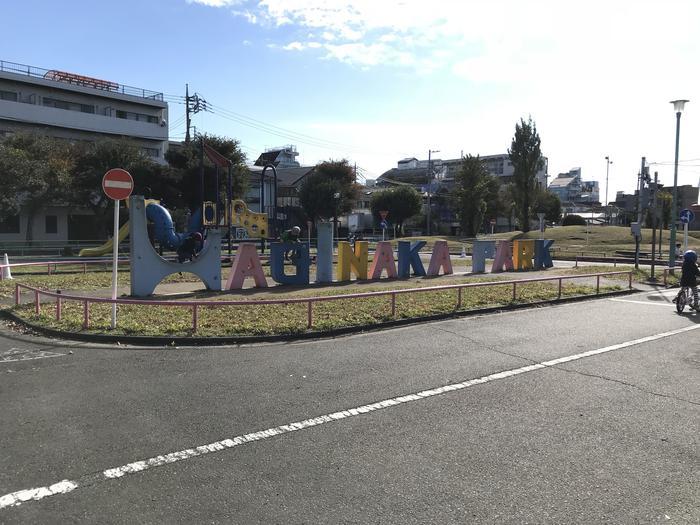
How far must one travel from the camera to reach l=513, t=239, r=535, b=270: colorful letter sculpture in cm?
2328

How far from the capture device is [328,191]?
6162 cm

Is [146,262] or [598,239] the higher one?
[598,239]

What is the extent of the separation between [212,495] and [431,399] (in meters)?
2.95

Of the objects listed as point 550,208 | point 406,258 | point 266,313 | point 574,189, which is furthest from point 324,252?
point 574,189

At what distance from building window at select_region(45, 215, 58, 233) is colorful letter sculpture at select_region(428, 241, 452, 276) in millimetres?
40012

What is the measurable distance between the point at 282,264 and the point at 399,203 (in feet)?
181

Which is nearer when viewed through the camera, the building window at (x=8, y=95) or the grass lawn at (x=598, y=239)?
the grass lawn at (x=598, y=239)

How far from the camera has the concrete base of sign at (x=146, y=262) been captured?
43.9 ft

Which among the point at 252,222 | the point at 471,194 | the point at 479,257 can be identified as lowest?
the point at 479,257

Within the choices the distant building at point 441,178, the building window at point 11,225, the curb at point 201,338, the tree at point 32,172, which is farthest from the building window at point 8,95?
the distant building at point 441,178

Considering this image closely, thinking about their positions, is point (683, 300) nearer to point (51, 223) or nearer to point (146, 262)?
point (146, 262)

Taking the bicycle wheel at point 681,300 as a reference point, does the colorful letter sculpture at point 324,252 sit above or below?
above

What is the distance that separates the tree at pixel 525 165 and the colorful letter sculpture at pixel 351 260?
44481 millimetres

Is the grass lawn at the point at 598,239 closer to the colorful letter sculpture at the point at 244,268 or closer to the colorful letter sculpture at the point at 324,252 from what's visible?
the colorful letter sculpture at the point at 324,252
